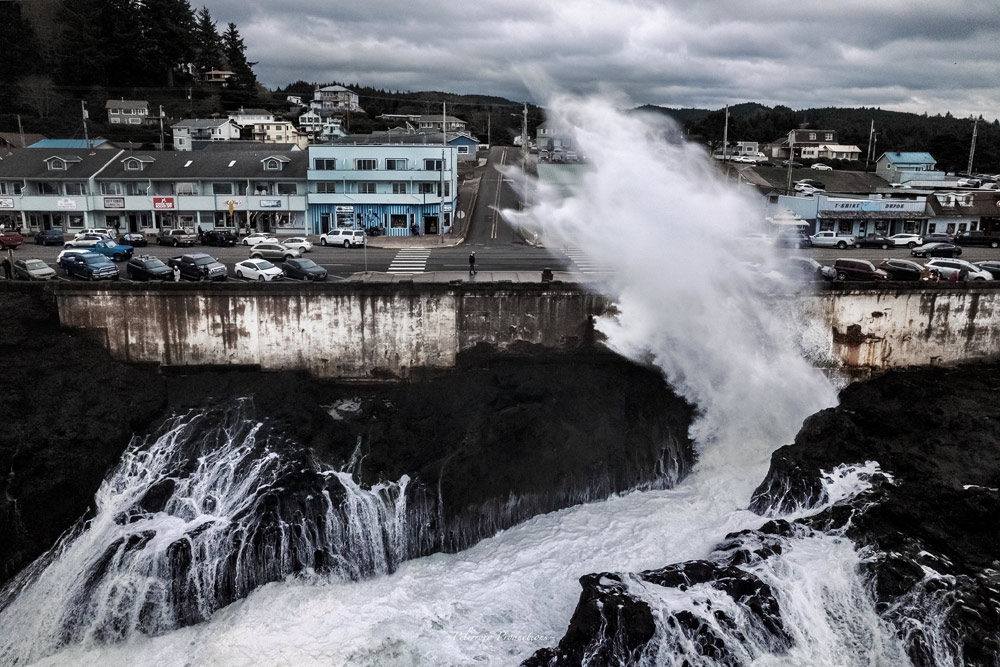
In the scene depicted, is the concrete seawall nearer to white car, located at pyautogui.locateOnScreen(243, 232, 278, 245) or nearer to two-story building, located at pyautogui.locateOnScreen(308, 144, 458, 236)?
white car, located at pyautogui.locateOnScreen(243, 232, 278, 245)

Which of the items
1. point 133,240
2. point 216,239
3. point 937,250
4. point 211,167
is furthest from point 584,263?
point 211,167

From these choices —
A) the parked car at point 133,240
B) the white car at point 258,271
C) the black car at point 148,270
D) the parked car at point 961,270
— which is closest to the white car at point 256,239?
the parked car at point 133,240

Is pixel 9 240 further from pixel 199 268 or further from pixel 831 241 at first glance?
pixel 831 241

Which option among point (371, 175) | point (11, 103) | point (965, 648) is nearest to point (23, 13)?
point (11, 103)

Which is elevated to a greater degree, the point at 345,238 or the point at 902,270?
the point at 345,238

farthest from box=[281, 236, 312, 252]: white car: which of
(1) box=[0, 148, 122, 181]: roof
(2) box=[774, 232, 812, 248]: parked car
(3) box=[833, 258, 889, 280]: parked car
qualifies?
(3) box=[833, 258, 889, 280]: parked car

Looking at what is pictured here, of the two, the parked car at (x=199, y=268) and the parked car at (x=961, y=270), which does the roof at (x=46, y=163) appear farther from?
the parked car at (x=961, y=270)

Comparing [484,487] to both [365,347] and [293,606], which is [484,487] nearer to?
[293,606]
